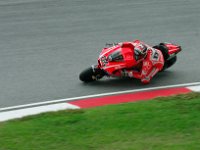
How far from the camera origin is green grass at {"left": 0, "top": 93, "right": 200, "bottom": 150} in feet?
25.0

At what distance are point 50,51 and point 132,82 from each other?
9.33 feet

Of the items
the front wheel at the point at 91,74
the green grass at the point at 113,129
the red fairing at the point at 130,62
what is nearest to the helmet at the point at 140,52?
the red fairing at the point at 130,62

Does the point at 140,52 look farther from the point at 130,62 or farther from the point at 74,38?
the point at 74,38

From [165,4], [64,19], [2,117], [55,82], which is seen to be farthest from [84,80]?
[165,4]

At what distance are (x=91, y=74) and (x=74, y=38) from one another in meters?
3.45

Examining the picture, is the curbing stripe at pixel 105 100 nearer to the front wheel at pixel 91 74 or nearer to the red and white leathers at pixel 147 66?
the red and white leathers at pixel 147 66

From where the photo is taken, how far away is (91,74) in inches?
456

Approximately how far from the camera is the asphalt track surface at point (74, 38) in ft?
37.7

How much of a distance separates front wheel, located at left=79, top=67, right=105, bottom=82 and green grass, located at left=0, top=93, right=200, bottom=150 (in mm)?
2256

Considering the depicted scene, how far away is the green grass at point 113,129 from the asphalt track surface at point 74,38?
2.10 meters

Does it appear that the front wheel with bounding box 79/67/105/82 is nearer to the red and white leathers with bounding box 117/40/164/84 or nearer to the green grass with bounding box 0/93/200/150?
the red and white leathers with bounding box 117/40/164/84

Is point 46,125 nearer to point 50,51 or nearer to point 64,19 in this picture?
point 50,51

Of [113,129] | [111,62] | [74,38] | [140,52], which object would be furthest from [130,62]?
[74,38]

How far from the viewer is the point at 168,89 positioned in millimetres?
11266
